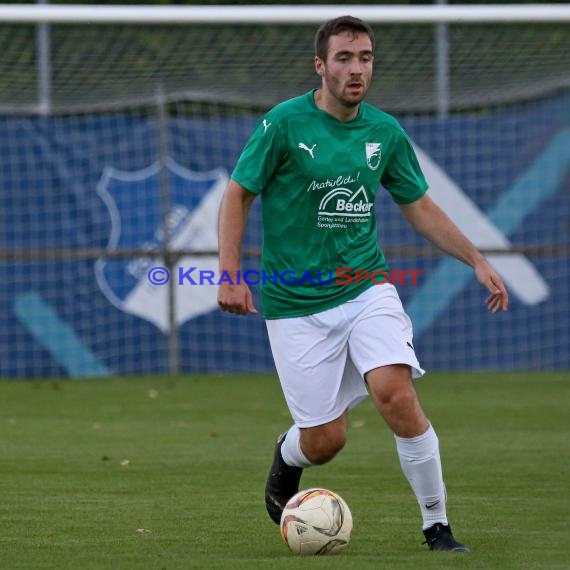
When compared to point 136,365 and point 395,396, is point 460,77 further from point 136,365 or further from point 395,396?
point 395,396

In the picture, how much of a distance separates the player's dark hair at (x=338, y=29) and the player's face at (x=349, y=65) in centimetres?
2

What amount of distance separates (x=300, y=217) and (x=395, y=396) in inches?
35.2

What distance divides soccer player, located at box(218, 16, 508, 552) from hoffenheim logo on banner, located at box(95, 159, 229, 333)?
332 inches

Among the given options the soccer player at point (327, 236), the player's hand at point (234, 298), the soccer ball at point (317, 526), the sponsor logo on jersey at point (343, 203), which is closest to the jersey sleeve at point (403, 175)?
the soccer player at point (327, 236)

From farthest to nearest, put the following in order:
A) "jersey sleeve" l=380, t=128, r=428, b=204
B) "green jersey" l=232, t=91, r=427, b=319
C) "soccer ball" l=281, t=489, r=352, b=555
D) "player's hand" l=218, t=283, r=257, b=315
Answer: "jersey sleeve" l=380, t=128, r=428, b=204 < "green jersey" l=232, t=91, r=427, b=319 < "soccer ball" l=281, t=489, r=352, b=555 < "player's hand" l=218, t=283, r=257, b=315

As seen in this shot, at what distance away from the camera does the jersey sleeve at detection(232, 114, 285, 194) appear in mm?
5766

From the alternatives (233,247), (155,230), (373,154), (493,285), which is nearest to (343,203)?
(373,154)

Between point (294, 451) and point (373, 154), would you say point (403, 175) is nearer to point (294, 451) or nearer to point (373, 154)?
point (373, 154)

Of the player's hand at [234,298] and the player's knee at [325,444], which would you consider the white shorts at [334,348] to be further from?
the player's hand at [234,298]

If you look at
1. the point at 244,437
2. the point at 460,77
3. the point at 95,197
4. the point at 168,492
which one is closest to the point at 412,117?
the point at 460,77

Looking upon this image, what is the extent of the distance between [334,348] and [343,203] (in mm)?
604

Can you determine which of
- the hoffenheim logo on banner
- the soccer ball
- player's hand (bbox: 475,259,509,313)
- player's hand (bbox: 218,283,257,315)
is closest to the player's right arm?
player's hand (bbox: 218,283,257,315)

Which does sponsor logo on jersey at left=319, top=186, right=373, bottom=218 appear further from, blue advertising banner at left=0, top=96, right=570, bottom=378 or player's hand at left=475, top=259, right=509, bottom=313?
blue advertising banner at left=0, top=96, right=570, bottom=378

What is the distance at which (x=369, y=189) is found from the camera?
19.5ft
